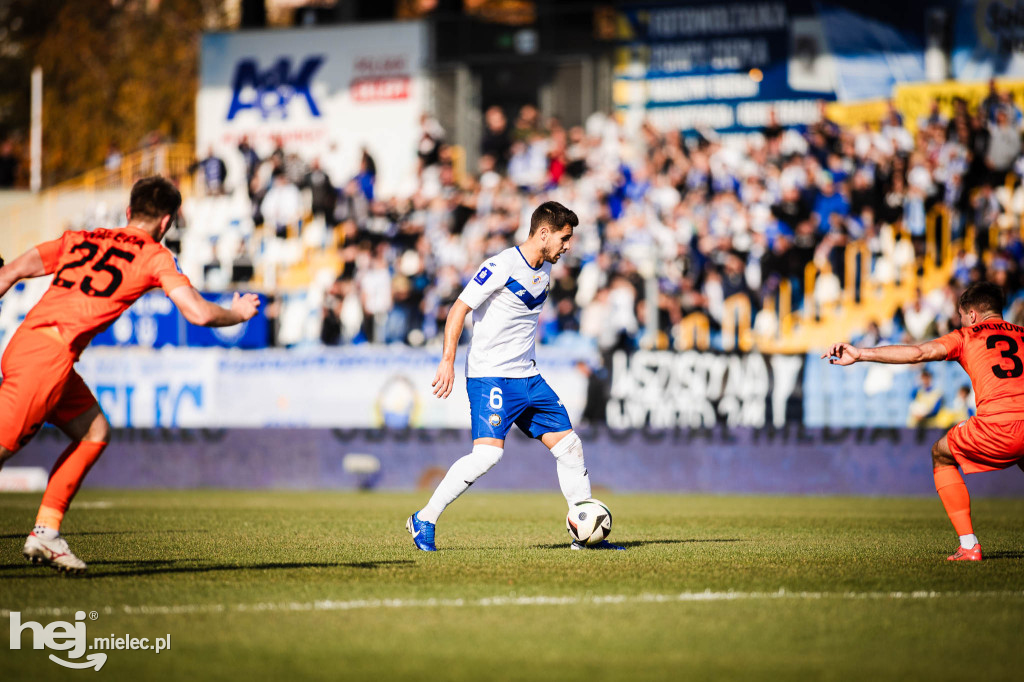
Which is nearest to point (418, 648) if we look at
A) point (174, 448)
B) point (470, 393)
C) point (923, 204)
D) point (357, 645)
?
point (357, 645)

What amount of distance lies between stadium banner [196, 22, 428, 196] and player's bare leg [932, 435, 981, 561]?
70.0 ft

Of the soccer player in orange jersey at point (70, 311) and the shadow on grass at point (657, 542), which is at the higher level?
the soccer player in orange jersey at point (70, 311)

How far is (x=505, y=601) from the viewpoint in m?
6.58

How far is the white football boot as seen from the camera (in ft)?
23.8

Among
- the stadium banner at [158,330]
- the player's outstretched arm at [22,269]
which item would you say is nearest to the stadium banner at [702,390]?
the stadium banner at [158,330]

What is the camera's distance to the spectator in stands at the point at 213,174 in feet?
89.9

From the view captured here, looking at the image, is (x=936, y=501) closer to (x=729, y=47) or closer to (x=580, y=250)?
(x=580, y=250)

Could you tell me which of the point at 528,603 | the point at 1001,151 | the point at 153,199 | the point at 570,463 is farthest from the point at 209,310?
the point at 1001,151

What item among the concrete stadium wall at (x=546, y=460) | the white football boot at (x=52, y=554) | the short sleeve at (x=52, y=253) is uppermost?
the short sleeve at (x=52, y=253)

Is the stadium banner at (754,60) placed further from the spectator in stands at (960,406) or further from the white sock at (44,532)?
the white sock at (44,532)

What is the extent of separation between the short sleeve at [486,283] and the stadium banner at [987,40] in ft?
57.7

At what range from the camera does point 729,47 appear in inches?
1006

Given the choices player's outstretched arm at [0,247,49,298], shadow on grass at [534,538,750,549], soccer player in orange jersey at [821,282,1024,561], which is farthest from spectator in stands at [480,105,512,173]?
player's outstretched arm at [0,247,49,298]

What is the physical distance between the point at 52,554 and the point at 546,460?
1195 cm
